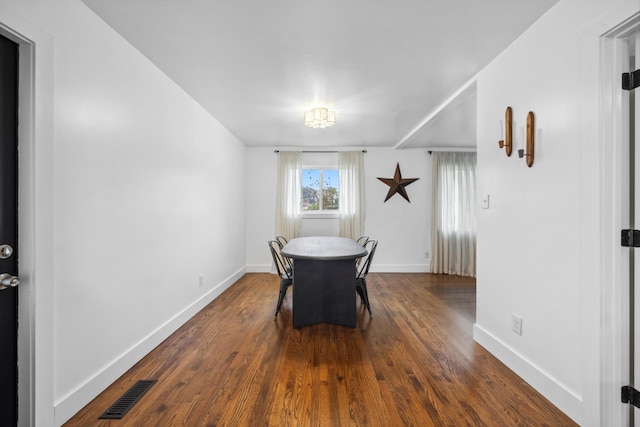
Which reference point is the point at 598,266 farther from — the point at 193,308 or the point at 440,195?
the point at 440,195

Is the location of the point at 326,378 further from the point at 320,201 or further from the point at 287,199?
the point at 320,201

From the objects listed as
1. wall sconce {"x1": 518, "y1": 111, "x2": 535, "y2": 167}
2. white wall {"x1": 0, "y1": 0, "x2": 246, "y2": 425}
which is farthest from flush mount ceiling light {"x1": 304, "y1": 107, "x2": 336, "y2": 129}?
wall sconce {"x1": 518, "y1": 111, "x2": 535, "y2": 167}

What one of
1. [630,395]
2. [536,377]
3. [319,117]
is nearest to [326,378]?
[536,377]

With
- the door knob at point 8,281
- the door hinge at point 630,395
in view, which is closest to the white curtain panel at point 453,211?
the door hinge at point 630,395

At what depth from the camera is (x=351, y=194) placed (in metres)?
5.70

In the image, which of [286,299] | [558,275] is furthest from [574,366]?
[286,299]

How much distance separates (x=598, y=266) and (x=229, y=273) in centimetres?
429

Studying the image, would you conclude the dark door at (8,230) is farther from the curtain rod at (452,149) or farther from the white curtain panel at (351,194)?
the curtain rod at (452,149)

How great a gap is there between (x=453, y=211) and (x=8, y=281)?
577cm

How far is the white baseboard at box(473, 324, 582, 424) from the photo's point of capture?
166 cm

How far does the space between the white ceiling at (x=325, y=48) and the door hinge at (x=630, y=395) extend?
6.89 feet

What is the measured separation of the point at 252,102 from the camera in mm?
3428

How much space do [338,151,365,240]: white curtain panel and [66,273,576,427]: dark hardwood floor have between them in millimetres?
2477

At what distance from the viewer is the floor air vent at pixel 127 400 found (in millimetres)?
1686
